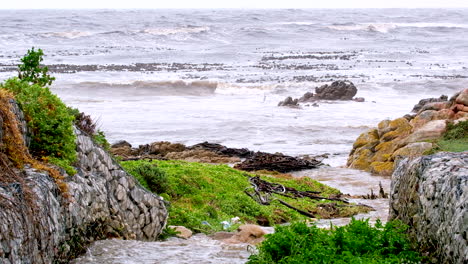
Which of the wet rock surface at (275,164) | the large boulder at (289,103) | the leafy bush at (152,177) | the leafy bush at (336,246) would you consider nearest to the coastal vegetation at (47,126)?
the leafy bush at (336,246)

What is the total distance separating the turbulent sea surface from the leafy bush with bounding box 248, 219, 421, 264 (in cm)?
125

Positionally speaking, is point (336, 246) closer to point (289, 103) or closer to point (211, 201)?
point (211, 201)

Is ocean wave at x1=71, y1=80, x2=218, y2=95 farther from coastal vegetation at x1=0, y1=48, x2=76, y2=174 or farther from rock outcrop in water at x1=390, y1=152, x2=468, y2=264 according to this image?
rock outcrop in water at x1=390, y1=152, x2=468, y2=264

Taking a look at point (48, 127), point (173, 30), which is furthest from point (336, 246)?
point (173, 30)

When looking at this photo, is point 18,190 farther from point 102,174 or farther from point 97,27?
point 97,27

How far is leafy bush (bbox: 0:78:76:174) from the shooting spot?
913cm

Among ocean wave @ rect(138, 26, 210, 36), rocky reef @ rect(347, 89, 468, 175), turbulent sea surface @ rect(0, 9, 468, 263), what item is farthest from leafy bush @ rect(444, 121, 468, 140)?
ocean wave @ rect(138, 26, 210, 36)

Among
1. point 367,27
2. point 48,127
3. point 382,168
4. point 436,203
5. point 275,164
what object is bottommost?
point 275,164

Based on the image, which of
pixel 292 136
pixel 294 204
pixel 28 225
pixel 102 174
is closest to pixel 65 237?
pixel 28 225

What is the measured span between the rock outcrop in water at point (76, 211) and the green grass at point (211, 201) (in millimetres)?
1775

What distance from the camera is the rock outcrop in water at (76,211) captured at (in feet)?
22.9

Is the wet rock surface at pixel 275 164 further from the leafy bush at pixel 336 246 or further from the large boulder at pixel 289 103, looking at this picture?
the large boulder at pixel 289 103

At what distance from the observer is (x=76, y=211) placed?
8.77 m

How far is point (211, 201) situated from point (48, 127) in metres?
6.28
